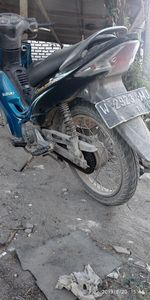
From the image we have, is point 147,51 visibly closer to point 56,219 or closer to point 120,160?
point 120,160

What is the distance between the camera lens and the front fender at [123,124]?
2.77 metres

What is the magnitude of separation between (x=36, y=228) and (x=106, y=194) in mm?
732

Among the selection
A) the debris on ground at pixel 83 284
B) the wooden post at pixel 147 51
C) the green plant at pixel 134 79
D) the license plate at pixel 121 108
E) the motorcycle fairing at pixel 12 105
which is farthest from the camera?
the wooden post at pixel 147 51

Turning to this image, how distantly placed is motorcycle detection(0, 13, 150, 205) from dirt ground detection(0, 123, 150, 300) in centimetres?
20

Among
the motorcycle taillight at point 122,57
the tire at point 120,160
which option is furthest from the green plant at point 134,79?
the motorcycle taillight at point 122,57

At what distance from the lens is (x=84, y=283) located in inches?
95.2

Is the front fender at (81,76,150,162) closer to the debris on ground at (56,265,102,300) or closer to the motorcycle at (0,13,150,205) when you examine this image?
the motorcycle at (0,13,150,205)

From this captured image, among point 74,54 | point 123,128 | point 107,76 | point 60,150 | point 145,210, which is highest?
point 74,54

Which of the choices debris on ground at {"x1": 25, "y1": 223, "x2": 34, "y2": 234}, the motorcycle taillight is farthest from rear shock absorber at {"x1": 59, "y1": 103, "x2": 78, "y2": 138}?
debris on ground at {"x1": 25, "y1": 223, "x2": 34, "y2": 234}

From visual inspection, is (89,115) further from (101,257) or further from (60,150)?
(101,257)

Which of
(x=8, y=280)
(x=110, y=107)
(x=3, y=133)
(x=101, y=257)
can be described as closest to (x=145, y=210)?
(x=101, y=257)

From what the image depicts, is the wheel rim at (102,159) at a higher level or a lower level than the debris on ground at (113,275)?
higher

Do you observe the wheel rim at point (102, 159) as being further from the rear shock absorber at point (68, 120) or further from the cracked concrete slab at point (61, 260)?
the cracked concrete slab at point (61, 260)

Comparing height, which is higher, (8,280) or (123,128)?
(123,128)
